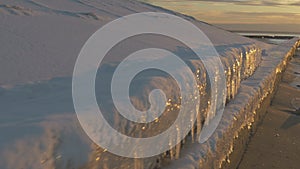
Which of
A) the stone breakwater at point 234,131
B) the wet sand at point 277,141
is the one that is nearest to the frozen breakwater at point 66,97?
the stone breakwater at point 234,131

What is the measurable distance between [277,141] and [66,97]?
9.33 ft

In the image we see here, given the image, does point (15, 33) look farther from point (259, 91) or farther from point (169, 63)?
point (259, 91)

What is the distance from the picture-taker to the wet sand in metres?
3.37

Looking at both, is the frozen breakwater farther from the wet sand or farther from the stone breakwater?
the wet sand

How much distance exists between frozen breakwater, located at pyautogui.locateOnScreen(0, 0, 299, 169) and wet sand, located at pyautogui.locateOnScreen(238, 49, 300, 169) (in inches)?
5.5

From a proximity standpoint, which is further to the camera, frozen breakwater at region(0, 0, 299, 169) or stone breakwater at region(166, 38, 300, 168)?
stone breakwater at region(166, 38, 300, 168)

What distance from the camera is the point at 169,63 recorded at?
2.77 metres

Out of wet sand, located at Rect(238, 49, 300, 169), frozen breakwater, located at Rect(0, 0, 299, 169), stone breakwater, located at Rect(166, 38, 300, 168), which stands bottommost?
wet sand, located at Rect(238, 49, 300, 169)

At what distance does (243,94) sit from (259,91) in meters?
0.63

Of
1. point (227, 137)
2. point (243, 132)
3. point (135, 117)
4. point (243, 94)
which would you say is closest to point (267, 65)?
point (243, 94)

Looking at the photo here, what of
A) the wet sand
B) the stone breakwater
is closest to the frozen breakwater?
the stone breakwater

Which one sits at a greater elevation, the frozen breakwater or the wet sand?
the frozen breakwater

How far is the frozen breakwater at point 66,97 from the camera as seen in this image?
1308 mm

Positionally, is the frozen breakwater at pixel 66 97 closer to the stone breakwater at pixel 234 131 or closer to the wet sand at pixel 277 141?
the stone breakwater at pixel 234 131
